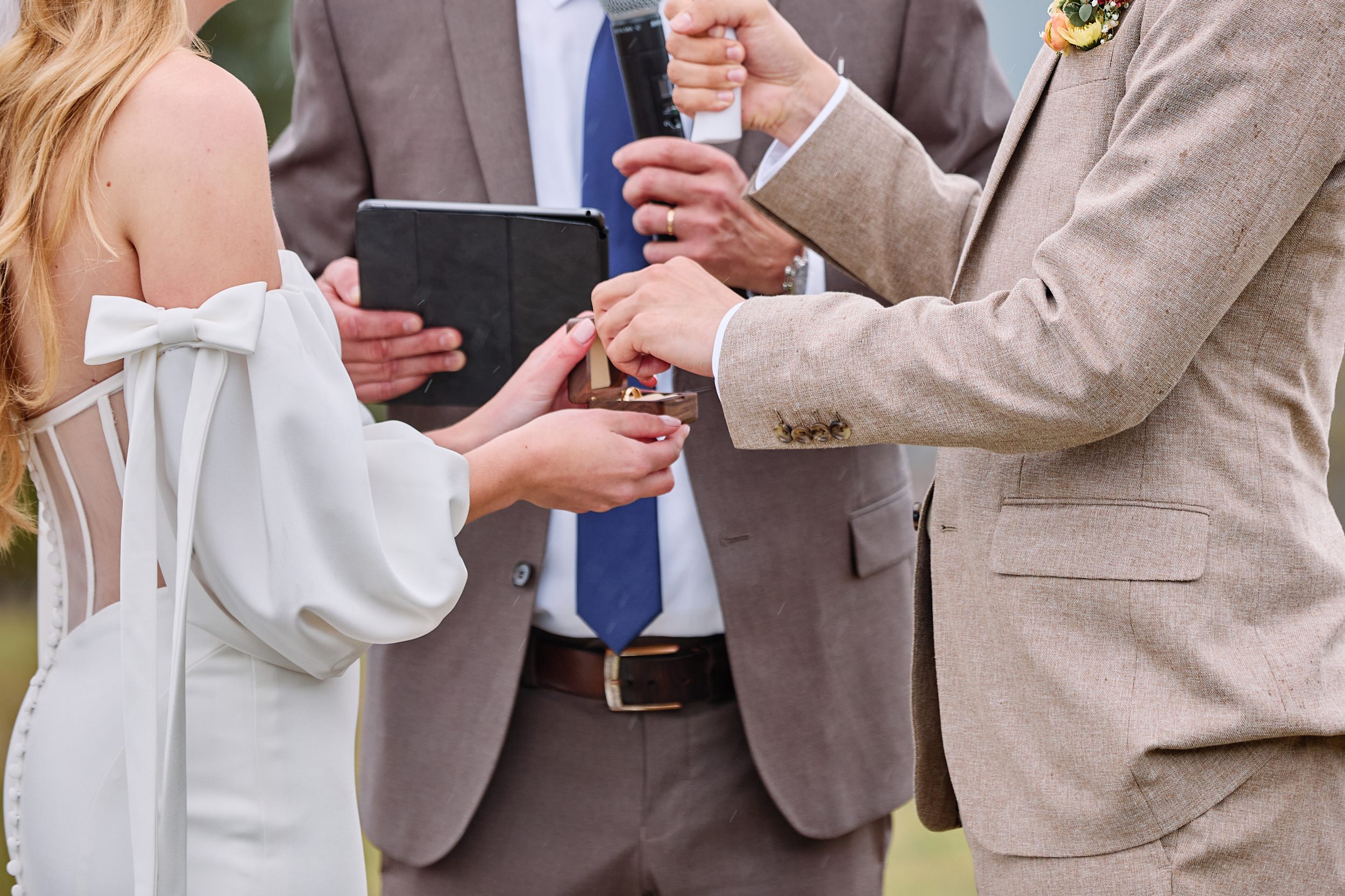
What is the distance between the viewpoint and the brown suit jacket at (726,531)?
6.49ft

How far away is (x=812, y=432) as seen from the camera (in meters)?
1.36

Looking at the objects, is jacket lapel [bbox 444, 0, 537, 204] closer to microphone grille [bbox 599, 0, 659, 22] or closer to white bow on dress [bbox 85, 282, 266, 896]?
microphone grille [bbox 599, 0, 659, 22]

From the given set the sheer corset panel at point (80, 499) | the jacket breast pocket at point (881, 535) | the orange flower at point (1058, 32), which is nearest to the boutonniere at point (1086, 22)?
the orange flower at point (1058, 32)

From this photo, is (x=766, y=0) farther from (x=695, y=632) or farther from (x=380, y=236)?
(x=695, y=632)

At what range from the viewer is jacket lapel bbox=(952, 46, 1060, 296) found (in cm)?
138

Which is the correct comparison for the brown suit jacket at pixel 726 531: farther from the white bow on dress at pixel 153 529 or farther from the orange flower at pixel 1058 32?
the white bow on dress at pixel 153 529

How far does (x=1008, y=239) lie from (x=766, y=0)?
2.32 feet

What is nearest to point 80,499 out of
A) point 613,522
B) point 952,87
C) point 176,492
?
point 176,492

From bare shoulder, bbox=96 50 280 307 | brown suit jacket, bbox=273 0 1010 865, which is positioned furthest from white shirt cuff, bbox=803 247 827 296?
bare shoulder, bbox=96 50 280 307

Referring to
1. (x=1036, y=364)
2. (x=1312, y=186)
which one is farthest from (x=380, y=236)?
(x=1312, y=186)

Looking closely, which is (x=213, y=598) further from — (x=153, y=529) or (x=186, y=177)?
(x=186, y=177)

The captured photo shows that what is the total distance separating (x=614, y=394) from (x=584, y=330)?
0.36 ft

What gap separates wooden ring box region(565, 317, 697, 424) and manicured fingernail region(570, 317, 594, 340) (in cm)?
1

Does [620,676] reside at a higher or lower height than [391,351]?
lower
